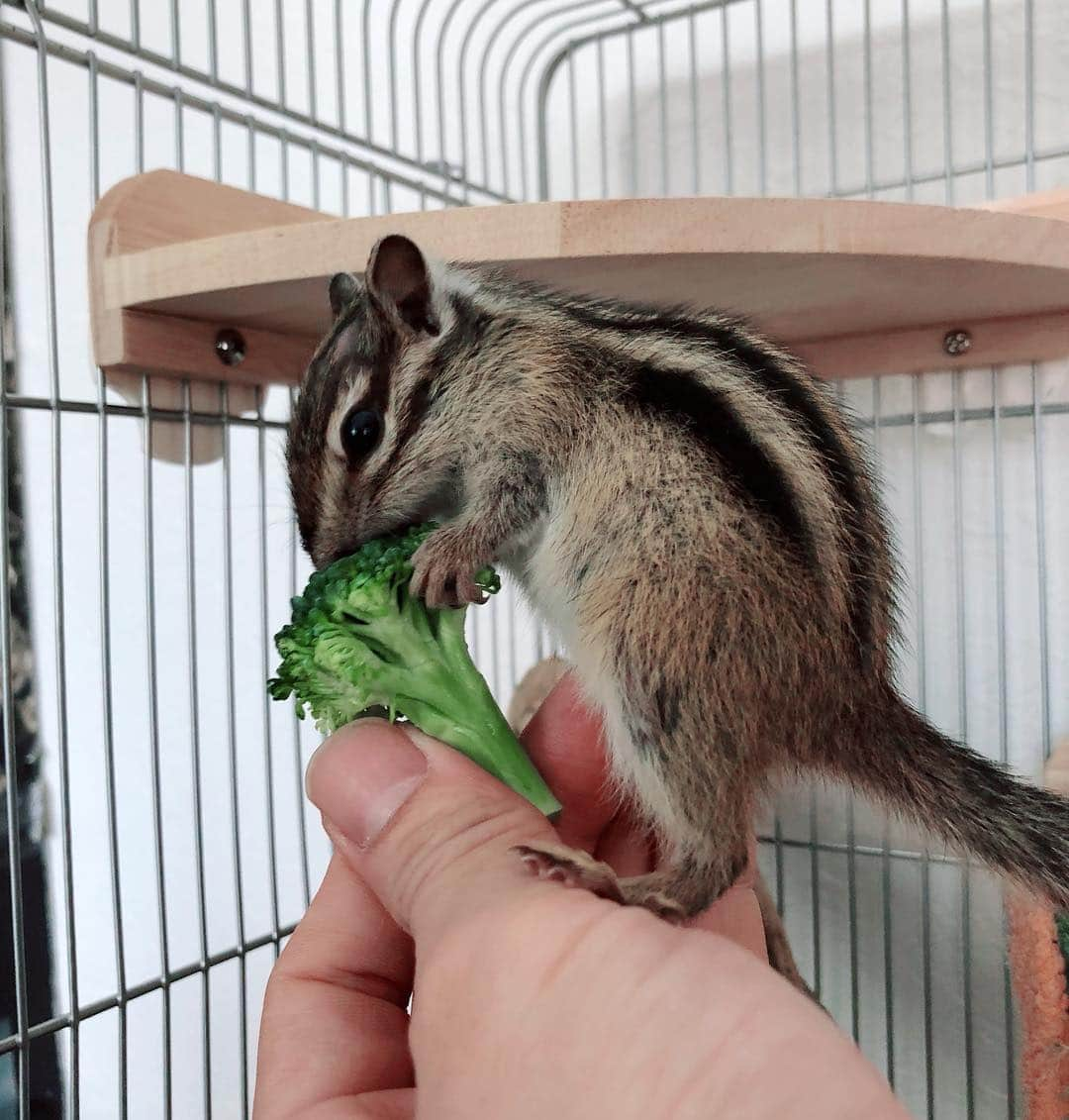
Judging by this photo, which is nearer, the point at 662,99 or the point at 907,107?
the point at 907,107

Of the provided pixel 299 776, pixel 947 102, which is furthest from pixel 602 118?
pixel 299 776

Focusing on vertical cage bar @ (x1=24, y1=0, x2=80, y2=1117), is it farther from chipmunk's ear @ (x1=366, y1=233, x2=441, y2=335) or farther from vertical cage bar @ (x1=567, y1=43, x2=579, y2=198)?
vertical cage bar @ (x1=567, y1=43, x2=579, y2=198)

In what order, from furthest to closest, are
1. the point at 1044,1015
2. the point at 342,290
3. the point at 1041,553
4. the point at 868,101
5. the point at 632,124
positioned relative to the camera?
the point at 632,124 < the point at 868,101 < the point at 1041,553 < the point at 1044,1015 < the point at 342,290

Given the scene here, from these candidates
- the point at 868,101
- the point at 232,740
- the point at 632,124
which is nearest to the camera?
the point at 232,740

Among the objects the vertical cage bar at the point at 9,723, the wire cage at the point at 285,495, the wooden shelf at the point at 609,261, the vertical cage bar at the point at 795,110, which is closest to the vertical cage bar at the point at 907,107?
the wire cage at the point at 285,495

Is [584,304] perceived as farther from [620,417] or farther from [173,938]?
[173,938]

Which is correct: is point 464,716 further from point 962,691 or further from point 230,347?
point 962,691

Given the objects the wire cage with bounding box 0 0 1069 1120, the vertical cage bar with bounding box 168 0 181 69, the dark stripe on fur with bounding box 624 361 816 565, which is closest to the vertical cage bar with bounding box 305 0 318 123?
the wire cage with bounding box 0 0 1069 1120

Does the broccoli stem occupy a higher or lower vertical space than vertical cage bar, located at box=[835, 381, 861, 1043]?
higher
